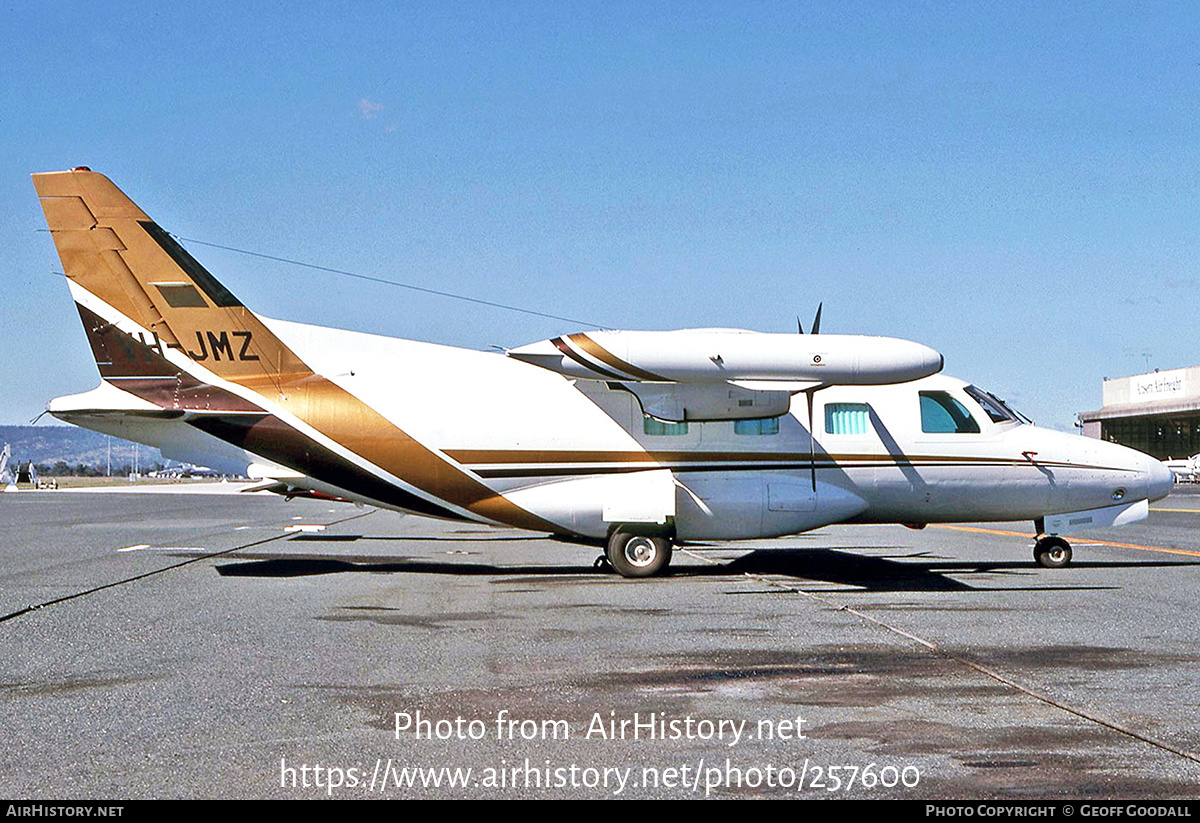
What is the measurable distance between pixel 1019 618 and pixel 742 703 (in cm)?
610

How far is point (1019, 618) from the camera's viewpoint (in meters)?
13.1

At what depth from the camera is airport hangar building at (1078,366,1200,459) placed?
122 m

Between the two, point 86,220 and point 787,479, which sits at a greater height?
point 86,220

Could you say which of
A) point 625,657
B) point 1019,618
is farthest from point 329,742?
point 1019,618

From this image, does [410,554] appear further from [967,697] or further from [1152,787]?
[1152,787]

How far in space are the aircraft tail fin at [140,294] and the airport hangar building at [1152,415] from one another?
122 m

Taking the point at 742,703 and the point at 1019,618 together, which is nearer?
the point at 742,703

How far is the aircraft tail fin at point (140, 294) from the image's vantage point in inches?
708

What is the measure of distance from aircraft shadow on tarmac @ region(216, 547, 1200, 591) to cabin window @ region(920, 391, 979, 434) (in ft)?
8.37

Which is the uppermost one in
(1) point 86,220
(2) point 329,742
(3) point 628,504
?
(1) point 86,220

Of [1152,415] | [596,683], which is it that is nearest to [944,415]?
[596,683]

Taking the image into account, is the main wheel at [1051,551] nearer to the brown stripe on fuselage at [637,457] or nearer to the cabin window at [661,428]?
the brown stripe on fuselage at [637,457]

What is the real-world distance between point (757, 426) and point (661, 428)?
1658 millimetres

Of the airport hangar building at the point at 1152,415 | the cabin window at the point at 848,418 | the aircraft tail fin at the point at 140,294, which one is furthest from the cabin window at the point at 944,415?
the airport hangar building at the point at 1152,415
